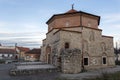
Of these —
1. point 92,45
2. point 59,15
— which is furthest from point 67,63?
point 59,15

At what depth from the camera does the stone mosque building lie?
82.4ft

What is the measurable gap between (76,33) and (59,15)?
5055 millimetres

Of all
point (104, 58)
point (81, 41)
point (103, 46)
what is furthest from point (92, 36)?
point (104, 58)

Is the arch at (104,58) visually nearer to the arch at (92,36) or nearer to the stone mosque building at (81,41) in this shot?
the stone mosque building at (81,41)

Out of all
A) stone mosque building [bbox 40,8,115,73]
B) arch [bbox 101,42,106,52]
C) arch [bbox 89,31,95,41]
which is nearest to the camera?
stone mosque building [bbox 40,8,115,73]

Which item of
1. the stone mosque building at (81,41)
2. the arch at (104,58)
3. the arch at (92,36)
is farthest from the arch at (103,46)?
the arch at (92,36)

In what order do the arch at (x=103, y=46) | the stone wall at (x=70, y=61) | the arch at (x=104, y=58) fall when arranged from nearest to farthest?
1. the stone wall at (x=70, y=61)
2. the arch at (x=104, y=58)
3. the arch at (x=103, y=46)

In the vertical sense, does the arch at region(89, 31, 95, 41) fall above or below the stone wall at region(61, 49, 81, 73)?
above

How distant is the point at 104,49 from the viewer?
30.0 meters

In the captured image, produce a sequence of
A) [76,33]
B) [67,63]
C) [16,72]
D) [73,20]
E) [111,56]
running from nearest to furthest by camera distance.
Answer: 1. [16,72]
2. [67,63]
3. [76,33]
4. [73,20]
5. [111,56]

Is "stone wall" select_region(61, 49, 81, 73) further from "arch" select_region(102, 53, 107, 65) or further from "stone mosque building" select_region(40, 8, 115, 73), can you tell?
"arch" select_region(102, 53, 107, 65)

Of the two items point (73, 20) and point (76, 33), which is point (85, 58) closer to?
point (76, 33)

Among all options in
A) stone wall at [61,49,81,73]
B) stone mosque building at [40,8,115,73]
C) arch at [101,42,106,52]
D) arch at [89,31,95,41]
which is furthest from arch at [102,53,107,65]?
stone wall at [61,49,81,73]

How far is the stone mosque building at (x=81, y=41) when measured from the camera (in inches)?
989
